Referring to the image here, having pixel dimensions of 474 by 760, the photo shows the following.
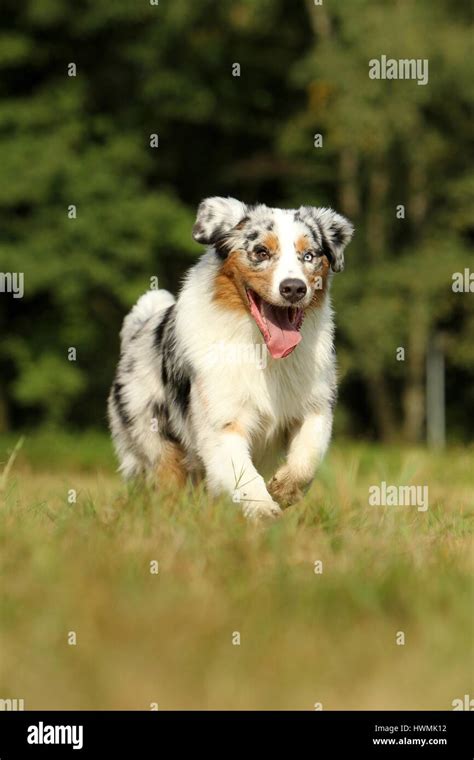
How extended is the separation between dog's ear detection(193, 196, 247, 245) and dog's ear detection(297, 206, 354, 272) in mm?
304

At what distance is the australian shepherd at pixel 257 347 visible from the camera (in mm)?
5547

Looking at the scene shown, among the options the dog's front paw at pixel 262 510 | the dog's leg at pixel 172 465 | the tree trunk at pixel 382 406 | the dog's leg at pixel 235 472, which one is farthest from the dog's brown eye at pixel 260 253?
the tree trunk at pixel 382 406

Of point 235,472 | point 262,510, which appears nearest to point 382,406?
point 235,472

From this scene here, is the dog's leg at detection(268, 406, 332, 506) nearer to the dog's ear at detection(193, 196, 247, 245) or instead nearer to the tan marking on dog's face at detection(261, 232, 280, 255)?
the tan marking on dog's face at detection(261, 232, 280, 255)

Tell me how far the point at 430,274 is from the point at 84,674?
1855 centimetres

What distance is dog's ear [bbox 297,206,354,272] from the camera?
19.1 feet

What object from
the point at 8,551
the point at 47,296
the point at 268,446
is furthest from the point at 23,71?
the point at 8,551

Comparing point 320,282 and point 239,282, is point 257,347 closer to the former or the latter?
point 239,282

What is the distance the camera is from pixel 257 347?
5770 millimetres

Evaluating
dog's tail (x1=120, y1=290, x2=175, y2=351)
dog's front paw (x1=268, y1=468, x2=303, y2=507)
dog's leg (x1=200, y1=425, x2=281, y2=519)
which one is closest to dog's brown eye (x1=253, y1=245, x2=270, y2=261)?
dog's leg (x1=200, y1=425, x2=281, y2=519)

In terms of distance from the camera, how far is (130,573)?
3701 millimetres

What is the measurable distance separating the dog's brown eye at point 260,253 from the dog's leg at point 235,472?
31.2 inches

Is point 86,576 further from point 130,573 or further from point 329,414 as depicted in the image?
point 329,414

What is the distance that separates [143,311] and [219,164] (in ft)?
60.3
